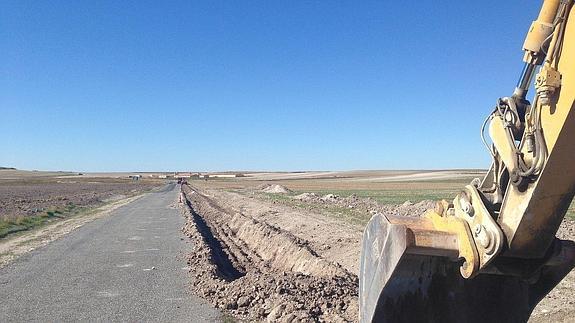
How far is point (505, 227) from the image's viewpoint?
3.90m

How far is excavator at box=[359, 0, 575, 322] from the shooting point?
11.4 feet

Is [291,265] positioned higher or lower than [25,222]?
lower

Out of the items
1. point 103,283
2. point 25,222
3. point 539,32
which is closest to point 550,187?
point 539,32

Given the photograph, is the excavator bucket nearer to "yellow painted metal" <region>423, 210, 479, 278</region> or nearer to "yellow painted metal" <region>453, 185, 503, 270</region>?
"yellow painted metal" <region>423, 210, 479, 278</region>

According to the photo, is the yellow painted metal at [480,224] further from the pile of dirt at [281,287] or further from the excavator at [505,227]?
the pile of dirt at [281,287]

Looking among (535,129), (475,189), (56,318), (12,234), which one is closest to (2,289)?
(56,318)

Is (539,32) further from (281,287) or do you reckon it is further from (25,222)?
(25,222)

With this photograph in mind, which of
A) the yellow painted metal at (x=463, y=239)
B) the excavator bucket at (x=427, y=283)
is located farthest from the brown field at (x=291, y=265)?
the yellow painted metal at (x=463, y=239)

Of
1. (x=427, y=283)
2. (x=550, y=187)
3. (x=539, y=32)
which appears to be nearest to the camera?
(x=550, y=187)

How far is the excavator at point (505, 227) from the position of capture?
348cm

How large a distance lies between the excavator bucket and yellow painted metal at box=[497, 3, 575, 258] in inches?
21.5

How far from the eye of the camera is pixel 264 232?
17328 mm

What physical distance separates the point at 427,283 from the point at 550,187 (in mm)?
2094

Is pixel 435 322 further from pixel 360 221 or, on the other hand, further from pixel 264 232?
pixel 360 221
